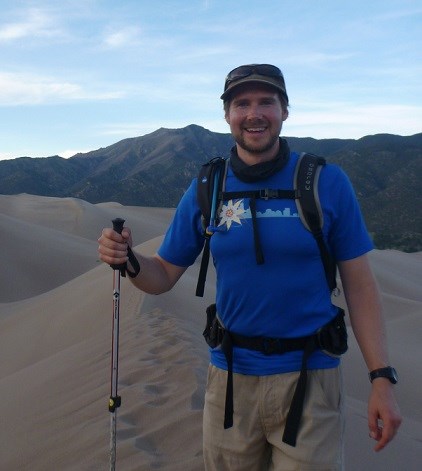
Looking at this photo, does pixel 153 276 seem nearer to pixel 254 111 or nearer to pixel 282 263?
pixel 282 263

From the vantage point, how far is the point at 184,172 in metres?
92.6

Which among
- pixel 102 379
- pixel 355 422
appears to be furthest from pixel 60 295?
pixel 355 422

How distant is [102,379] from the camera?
5742 millimetres

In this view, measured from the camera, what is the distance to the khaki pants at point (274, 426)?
2.33 metres

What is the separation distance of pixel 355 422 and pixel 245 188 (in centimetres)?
302

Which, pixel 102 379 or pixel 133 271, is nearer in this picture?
pixel 133 271

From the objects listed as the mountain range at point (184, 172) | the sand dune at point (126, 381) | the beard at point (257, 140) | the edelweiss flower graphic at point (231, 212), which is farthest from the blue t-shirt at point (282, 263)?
the mountain range at point (184, 172)

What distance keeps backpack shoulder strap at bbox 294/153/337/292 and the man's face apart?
161 millimetres

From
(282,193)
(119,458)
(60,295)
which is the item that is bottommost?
(60,295)

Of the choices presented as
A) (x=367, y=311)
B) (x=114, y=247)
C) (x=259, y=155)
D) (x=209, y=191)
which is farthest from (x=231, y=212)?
(x=367, y=311)

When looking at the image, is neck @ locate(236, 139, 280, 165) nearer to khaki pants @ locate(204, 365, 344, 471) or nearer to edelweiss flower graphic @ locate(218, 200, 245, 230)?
edelweiss flower graphic @ locate(218, 200, 245, 230)

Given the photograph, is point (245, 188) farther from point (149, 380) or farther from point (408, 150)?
point (408, 150)

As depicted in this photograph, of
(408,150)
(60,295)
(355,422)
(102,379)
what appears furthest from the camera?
(408,150)

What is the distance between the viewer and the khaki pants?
2328 mm
